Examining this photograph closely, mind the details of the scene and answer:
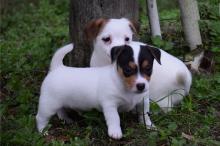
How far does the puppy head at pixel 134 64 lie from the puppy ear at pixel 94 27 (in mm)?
917

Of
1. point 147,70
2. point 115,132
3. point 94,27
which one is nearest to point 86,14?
point 94,27

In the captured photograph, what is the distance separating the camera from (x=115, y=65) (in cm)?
565

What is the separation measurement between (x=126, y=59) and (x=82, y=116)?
1.02m

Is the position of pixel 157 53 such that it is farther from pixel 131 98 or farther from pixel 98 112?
pixel 98 112

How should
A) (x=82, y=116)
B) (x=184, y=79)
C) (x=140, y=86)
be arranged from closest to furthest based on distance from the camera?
(x=140, y=86), (x=82, y=116), (x=184, y=79)

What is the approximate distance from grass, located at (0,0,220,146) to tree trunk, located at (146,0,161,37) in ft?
0.74

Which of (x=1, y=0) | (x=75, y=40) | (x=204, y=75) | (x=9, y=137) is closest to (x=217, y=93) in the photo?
(x=204, y=75)

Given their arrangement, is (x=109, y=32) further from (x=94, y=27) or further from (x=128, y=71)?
(x=128, y=71)

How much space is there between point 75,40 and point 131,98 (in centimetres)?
162

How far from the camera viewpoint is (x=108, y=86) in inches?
221

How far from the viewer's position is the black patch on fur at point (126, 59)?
5.37 m

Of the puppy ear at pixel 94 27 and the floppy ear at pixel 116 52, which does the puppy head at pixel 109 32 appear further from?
the floppy ear at pixel 116 52

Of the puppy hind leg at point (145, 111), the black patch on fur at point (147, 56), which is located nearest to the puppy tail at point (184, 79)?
the puppy hind leg at point (145, 111)

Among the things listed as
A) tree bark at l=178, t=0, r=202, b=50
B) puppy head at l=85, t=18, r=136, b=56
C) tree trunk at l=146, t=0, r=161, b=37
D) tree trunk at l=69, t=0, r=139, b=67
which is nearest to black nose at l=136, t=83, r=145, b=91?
puppy head at l=85, t=18, r=136, b=56
